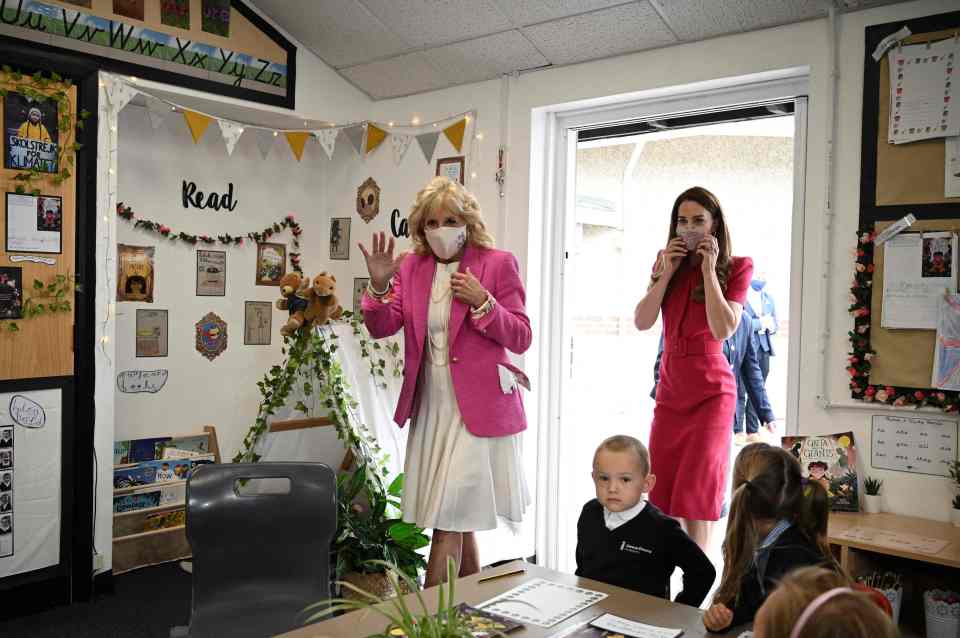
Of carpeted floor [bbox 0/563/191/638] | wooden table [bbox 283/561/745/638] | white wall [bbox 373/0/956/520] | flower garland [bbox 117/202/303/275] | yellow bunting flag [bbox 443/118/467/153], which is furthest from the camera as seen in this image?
flower garland [bbox 117/202/303/275]

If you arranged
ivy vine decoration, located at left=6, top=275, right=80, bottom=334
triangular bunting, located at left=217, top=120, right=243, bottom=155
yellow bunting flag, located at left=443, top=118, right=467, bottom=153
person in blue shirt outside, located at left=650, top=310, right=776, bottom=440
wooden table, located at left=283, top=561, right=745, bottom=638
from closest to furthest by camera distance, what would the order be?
wooden table, located at left=283, top=561, right=745, bottom=638
ivy vine decoration, located at left=6, top=275, right=80, bottom=334
person in blue shirt outside, located at left=650, top=310, right=776, bottom=440
triangular bunting, located at left=217, top=120, right=243, bottom=155
yellow bunting flag, located at left=443, top=118, right=467, bottom=153

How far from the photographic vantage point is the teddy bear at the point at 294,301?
3.46 m

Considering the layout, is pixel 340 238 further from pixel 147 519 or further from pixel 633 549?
pixel 633 549

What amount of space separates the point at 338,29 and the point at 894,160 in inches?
101

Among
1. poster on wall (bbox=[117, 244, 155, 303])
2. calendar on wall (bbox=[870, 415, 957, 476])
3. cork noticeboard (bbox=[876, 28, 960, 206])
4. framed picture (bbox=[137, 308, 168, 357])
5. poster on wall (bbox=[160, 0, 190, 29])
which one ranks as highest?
poster on wall (bbox=[160, 0, 190, 29])

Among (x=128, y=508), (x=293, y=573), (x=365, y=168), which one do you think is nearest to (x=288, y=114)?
(x=365, y=168)

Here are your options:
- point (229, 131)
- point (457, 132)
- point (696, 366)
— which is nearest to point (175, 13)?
point (229, 131)

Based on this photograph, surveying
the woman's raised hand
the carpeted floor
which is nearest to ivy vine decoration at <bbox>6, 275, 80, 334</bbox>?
the carpeted floor

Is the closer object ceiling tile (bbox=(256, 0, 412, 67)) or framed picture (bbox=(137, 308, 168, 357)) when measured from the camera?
ceiling tile (bbox=(256, 0, 412, 67))

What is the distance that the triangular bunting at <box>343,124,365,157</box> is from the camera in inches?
174

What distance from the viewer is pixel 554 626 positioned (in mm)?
1535

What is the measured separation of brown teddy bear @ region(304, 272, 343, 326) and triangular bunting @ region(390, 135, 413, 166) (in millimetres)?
1111

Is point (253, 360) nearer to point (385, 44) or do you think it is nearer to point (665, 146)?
point (385, 44)

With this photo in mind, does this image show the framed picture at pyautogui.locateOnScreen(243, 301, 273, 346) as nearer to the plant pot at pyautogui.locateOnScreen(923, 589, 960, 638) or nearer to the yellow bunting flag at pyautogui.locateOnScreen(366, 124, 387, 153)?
the yellow bunting flag at pyautogui.locateOnScreen(366, 124, 387, 153)
